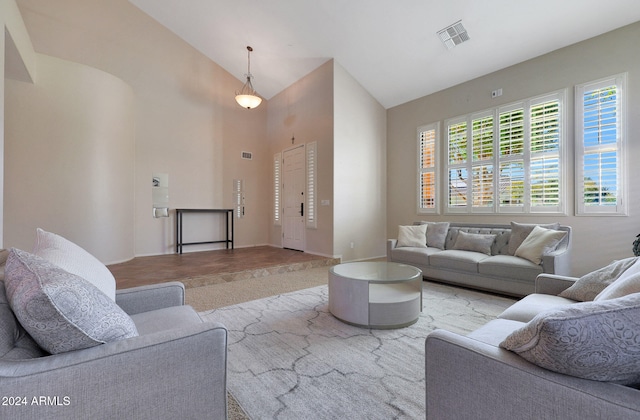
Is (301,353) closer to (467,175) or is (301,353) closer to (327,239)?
(327,239)

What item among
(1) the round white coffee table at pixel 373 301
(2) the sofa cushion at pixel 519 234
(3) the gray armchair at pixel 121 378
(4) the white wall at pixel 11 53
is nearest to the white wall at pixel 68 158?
(4) the white wall at pixel 11 53

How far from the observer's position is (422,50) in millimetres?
4758

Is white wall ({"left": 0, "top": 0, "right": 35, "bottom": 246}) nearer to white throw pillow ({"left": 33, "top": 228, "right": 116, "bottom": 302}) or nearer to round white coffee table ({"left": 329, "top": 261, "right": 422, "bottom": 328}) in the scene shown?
white throw pillow ({"left": 33, "top": 228, "right": 116, "bottom": 302})

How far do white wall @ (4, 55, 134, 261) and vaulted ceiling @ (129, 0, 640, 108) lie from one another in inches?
87.6

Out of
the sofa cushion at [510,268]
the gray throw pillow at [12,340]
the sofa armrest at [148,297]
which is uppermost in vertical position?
the gray throw pillow at [12,340]

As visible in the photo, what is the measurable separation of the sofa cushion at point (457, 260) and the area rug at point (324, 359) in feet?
1.92

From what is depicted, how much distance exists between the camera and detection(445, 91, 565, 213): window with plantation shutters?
4.26 metres

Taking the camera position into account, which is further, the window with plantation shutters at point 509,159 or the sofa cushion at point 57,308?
the window with plantation shutters at point 509,159

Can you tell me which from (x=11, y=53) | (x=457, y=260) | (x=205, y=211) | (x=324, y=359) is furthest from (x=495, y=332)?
(x=205, y=211)

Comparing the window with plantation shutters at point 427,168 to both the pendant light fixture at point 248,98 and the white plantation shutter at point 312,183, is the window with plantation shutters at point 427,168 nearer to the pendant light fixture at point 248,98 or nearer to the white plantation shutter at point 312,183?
the white plantation shutter at point 312,183

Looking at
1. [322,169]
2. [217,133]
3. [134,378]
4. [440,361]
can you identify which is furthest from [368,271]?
[217,133]

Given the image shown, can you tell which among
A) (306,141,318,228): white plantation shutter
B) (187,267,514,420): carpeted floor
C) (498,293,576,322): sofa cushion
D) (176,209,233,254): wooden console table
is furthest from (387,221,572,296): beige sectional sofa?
(176,209,233,254): wooden console table

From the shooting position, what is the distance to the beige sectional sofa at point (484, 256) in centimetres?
327

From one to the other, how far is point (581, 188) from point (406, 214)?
2.78 m
